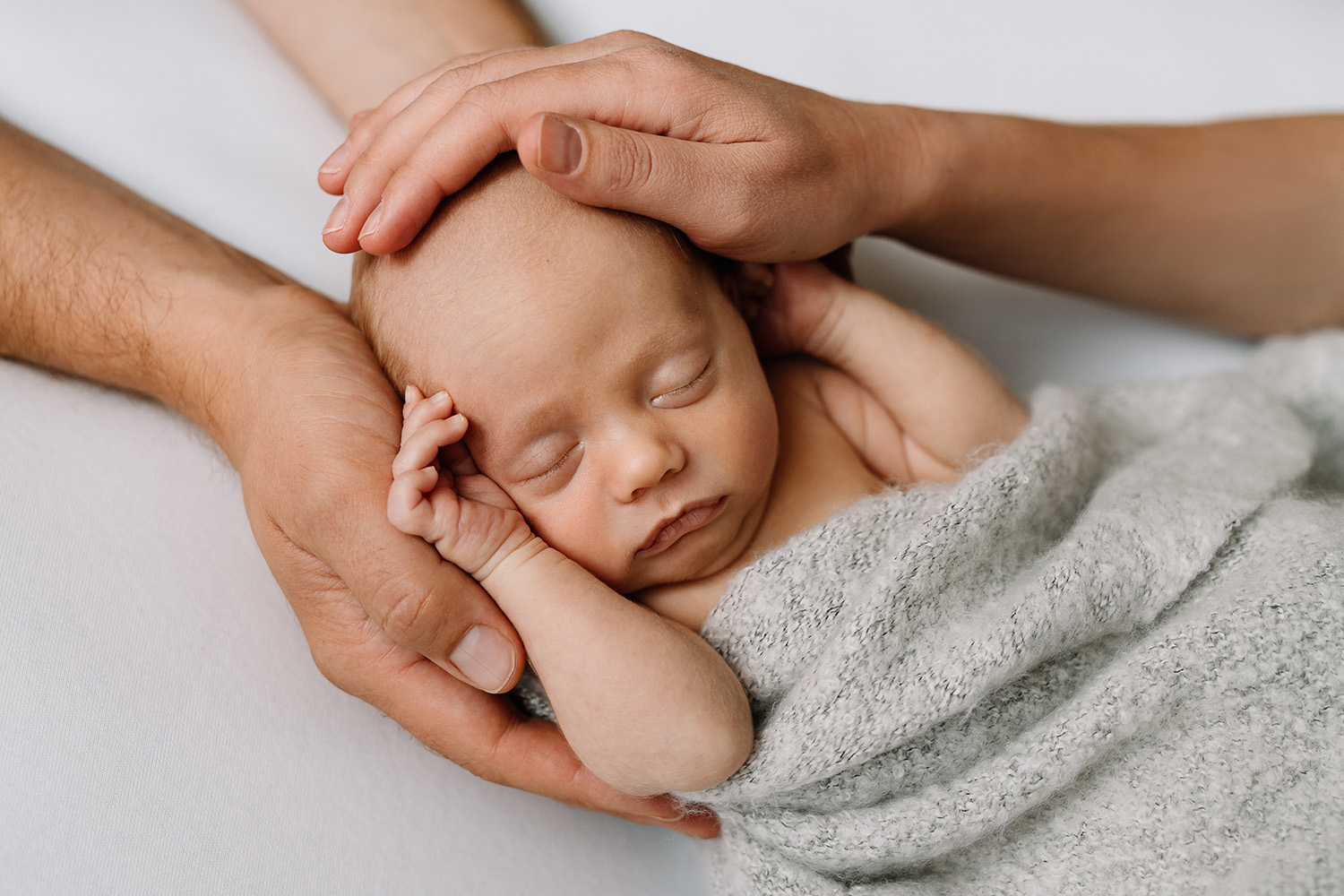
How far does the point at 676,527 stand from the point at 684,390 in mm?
192

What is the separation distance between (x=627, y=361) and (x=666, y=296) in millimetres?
110

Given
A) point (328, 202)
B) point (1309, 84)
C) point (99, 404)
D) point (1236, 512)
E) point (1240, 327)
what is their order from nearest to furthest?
point (1236, 512) → point (99, 404) → point (328, 202) → point (1240, 327) → point (1309, 84)

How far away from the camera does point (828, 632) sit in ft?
3.90

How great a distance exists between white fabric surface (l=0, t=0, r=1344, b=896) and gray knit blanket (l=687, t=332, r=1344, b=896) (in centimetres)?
46

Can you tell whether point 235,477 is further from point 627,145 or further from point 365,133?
point 627,145

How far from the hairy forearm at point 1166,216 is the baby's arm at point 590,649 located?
2.74 feet

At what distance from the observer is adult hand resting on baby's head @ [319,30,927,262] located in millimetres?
1123

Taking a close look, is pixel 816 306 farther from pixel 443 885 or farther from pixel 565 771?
pixel 443 885

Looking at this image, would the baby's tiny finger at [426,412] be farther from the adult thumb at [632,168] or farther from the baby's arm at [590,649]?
the adult thumb at [632,168]

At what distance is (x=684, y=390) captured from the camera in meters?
1.25

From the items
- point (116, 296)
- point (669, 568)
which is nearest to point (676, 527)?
point (669, 568)

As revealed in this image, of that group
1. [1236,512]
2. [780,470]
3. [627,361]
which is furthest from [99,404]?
[1236,512]

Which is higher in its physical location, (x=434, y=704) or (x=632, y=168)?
(x=632, y=168)

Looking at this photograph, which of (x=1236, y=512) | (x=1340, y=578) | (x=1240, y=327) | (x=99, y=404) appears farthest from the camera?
(x=1240, y=327)
